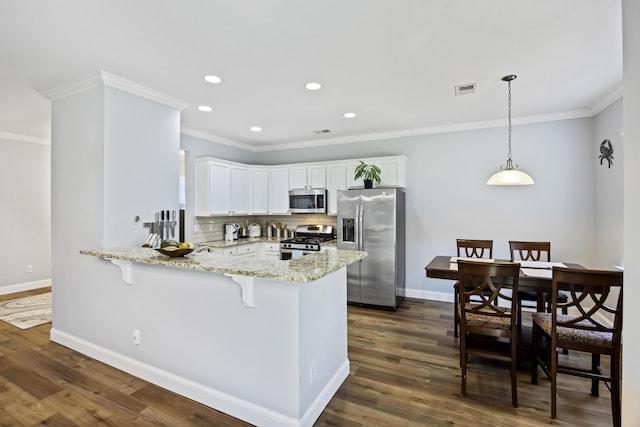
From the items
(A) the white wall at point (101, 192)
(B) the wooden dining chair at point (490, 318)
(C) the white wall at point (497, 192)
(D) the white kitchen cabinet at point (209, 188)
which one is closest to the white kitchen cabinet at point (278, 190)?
(D) the white kitchen cabinet at point (209, 188)

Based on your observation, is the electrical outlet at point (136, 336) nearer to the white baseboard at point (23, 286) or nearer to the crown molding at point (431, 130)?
the crown molding at point (431, 130)

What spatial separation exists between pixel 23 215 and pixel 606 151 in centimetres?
858

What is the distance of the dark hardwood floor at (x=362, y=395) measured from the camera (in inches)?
84.0

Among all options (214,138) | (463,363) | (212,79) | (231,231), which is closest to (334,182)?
(231,231)

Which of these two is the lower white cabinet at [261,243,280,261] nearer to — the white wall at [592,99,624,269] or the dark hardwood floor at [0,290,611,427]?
the dark hardwood floor at [0,290,611,427]

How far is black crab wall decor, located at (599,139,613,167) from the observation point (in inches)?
142

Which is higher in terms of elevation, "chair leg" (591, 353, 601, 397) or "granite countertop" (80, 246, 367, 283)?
"granite countertop" (80, 246, 367, 283)

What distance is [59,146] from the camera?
3240 mm

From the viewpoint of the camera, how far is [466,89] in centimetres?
324

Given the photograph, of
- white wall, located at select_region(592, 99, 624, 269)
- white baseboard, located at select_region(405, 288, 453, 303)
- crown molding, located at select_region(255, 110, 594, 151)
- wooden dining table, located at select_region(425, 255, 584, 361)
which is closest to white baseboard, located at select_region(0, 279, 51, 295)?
crown molding, located at select_region(255, 110, 594, 151)

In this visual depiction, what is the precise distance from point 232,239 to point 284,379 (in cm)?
376

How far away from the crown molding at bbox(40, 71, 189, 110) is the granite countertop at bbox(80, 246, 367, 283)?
1552mm

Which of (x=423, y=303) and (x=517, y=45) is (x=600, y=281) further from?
(x=423, y=303)

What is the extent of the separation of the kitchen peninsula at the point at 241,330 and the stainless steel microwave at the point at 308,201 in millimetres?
2790
